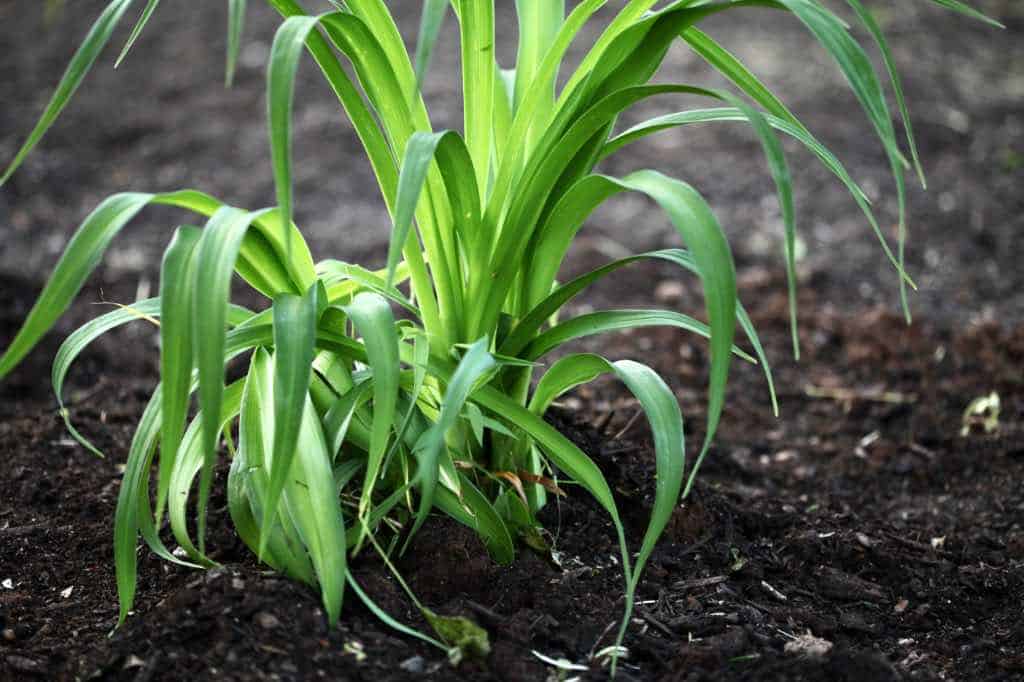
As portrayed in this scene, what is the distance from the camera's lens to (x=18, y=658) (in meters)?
1.34

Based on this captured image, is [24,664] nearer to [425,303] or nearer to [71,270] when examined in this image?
[71,270]

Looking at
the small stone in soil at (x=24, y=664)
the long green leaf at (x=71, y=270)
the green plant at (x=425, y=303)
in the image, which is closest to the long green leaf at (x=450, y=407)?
the green plant at (x=425, y=303)

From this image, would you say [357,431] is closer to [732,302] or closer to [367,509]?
[367,509]

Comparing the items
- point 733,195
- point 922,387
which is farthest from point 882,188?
point 922,387

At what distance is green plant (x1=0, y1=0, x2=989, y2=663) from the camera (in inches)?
44.8

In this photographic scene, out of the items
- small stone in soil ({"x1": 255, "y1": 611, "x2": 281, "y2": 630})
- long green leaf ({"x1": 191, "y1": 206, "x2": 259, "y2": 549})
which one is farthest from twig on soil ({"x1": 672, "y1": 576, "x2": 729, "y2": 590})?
long green leaf ({"x1": 191, "y1": 206, "x2": 259, "y2": 549})

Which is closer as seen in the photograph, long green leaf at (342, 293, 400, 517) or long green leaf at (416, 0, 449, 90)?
long green leaf at (416, 0, 449, 90)

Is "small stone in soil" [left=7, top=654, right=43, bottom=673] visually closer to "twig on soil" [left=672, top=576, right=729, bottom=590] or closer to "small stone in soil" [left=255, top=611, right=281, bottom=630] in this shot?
"small stone in soil" [left=255, top=611, right=281, bottom=630]

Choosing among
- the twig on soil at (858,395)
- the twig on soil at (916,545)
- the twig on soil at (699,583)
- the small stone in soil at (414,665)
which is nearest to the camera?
the small stone in soil at (414,665)

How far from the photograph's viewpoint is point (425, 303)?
146 centimetres

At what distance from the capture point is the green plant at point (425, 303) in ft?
3.74

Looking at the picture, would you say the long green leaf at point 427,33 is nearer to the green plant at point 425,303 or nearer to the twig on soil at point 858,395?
the green plant at point 425,303

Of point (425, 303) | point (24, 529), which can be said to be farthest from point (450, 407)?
point (24, 529)

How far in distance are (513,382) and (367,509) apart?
28 centimetres
